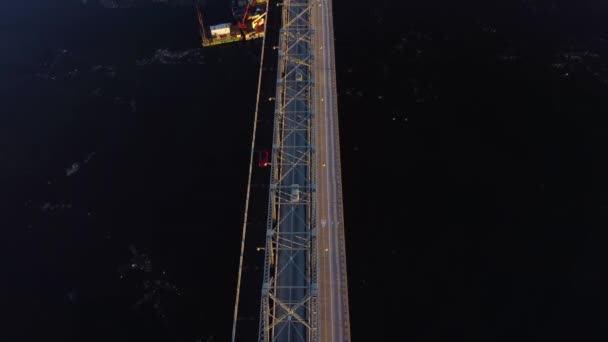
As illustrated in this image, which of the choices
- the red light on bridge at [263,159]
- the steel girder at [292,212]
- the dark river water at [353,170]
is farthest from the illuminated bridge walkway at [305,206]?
the dark river water at [353,170]

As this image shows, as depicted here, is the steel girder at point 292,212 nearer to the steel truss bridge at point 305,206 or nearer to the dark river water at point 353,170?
the steel truss bridge at point 305,206

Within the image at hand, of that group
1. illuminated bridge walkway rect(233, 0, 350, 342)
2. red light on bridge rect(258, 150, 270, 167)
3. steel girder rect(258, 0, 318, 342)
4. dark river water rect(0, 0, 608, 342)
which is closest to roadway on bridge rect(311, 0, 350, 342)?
illuminated bridge walkway rect(233, 0, 350, 342)

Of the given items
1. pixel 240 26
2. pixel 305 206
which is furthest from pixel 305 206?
pixel 240 26

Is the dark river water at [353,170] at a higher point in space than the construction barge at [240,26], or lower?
lower

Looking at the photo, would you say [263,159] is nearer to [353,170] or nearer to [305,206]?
[305,206]

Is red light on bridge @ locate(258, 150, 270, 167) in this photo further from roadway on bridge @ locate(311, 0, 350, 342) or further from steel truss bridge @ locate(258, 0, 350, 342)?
roadway on bridge @ locate(311, 0, 350, 342)

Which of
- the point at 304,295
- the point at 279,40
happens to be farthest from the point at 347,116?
the point at 304,295

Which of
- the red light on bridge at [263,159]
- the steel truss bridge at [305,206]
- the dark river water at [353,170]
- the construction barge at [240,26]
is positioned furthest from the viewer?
→ the construction barge at [240,26]
